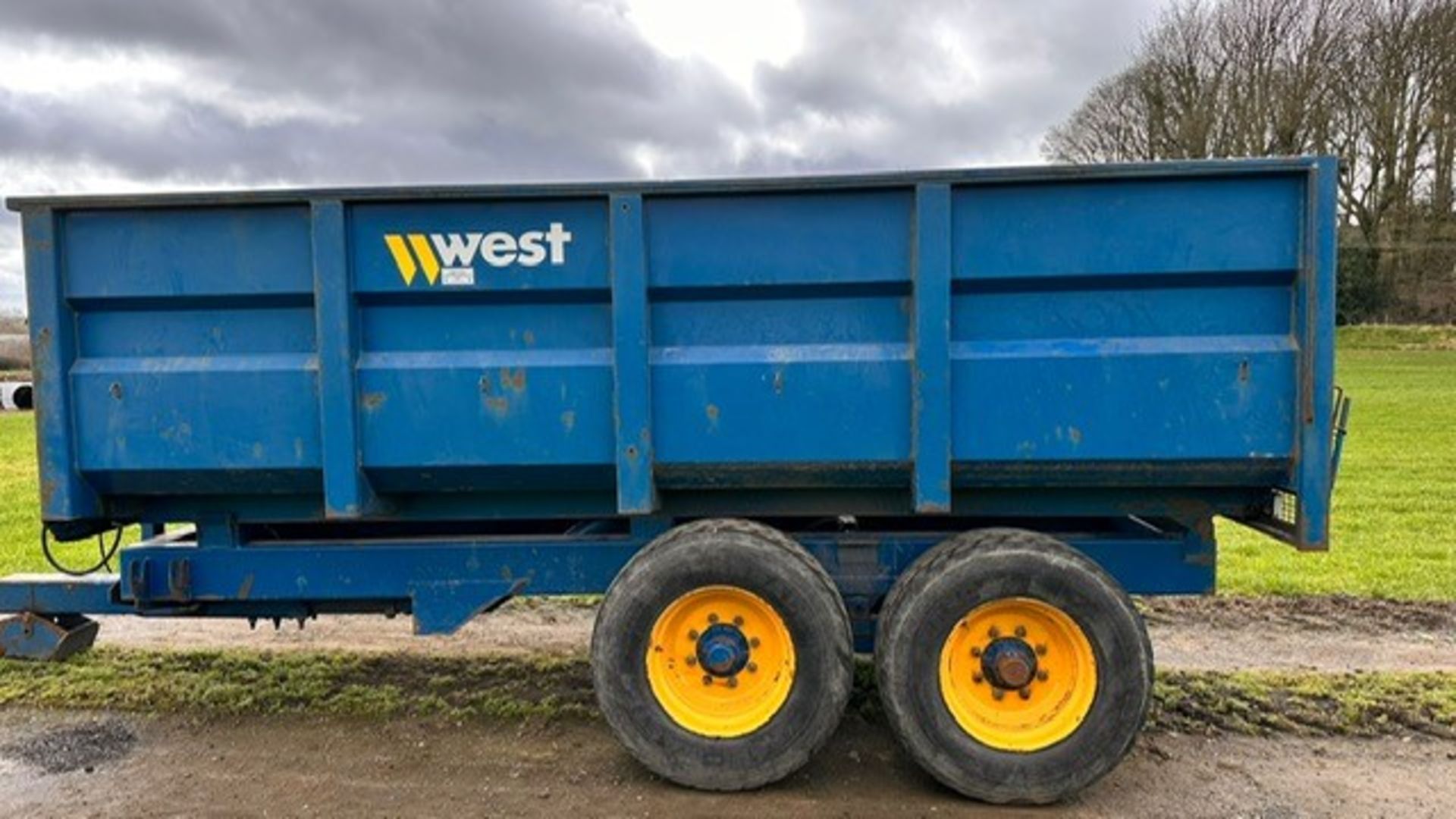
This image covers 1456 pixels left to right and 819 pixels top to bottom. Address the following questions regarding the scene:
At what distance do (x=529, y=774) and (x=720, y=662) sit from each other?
0.87 m

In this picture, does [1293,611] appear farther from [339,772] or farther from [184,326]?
[184,326]

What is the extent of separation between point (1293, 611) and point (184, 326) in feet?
19.2

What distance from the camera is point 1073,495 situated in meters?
3.96

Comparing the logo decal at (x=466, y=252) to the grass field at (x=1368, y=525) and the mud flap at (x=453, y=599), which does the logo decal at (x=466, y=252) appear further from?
the grass field at (x=1368, y=525)

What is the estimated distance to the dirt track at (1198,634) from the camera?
5113mm

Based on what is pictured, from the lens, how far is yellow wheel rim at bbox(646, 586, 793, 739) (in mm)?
3660

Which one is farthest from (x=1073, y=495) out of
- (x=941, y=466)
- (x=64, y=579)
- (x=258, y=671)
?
(x=64, y=579)

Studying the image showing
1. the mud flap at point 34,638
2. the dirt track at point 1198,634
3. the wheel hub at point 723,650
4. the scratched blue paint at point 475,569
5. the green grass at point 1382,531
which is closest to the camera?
the wheel hub at point 723,650

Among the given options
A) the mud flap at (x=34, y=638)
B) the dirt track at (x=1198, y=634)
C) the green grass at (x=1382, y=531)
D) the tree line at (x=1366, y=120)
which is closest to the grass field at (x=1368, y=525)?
the green grass at (x=1382, y=531)

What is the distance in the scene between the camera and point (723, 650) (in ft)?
11.9

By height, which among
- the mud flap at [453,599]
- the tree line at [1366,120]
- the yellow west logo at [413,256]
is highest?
the tree line at [1366,120]

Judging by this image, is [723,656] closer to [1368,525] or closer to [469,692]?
[469,692]

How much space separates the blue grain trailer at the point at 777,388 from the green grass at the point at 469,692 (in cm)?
90

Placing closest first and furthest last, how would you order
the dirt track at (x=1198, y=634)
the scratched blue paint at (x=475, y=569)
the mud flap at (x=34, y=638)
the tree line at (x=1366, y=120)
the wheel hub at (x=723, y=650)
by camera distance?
the wheel hub at (x=723, y=650) < the scratched blue paint at (x=475, y=569) < the mud flap at (x=34, y=638) < the dirt track at (x=1198, y=634) < the tree line at (x=1366, y=120)
